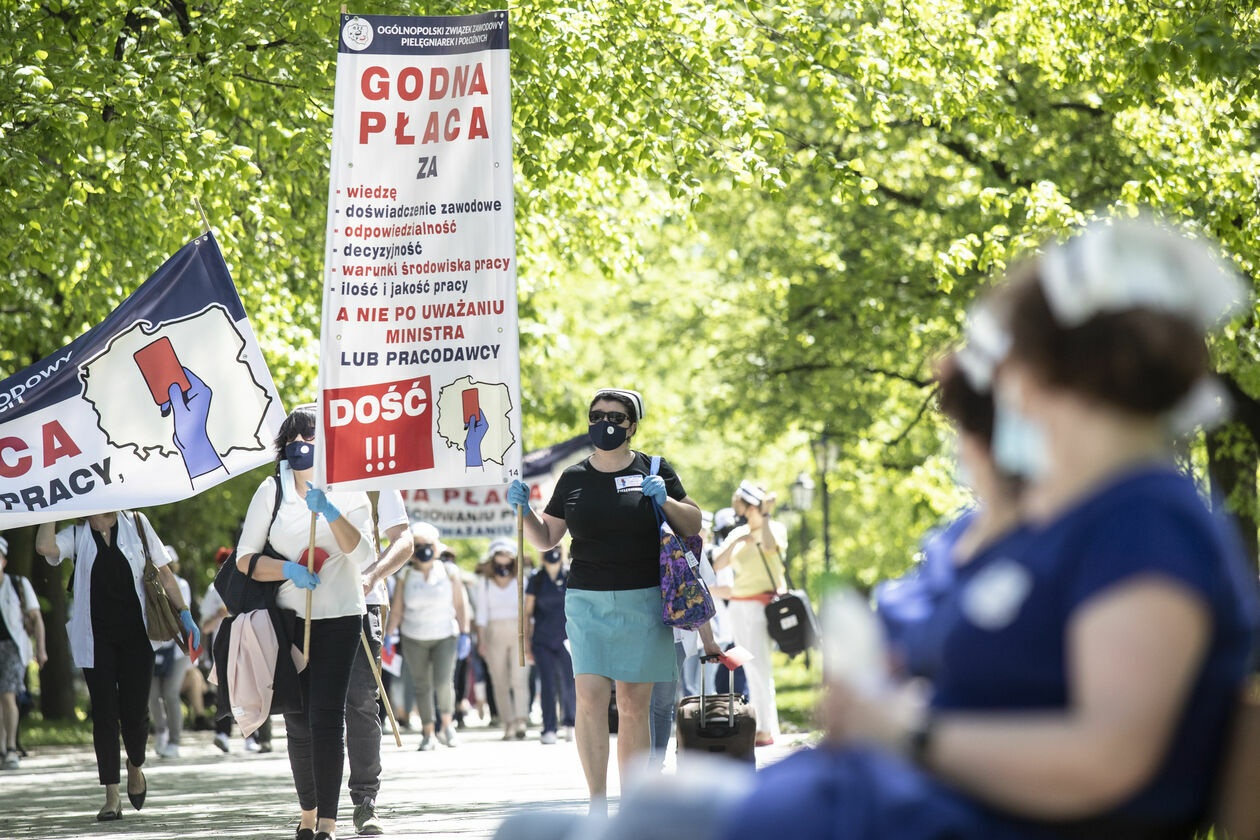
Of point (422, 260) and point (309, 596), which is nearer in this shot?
point (309, 596)

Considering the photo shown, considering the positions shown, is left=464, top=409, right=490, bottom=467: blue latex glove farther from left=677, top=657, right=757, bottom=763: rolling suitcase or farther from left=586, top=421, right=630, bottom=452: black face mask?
left=677, top=657, right=757, bottom=763: rolling suitcase

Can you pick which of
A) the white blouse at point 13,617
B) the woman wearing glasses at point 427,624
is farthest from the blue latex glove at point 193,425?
the woman wearing glasses at point 427,624

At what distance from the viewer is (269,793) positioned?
11.5 meters

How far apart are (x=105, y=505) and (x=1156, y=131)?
990 cm

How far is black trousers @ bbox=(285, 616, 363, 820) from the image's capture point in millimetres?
7723

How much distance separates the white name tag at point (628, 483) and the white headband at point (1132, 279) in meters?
5.34

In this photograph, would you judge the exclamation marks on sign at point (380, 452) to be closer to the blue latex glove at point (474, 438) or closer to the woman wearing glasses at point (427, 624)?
the blue latex glove at point (474, 438)

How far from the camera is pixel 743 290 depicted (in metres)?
24.6

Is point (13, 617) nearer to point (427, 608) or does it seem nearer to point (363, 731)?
point (427, 608)

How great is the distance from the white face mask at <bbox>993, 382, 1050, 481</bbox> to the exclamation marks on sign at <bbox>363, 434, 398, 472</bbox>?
5.45m

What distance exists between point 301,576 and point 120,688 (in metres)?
3.30

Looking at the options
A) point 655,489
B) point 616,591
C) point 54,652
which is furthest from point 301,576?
point 54,652

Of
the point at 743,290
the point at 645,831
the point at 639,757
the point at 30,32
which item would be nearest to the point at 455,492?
the point at 743,290

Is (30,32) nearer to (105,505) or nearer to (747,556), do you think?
(105,505)
